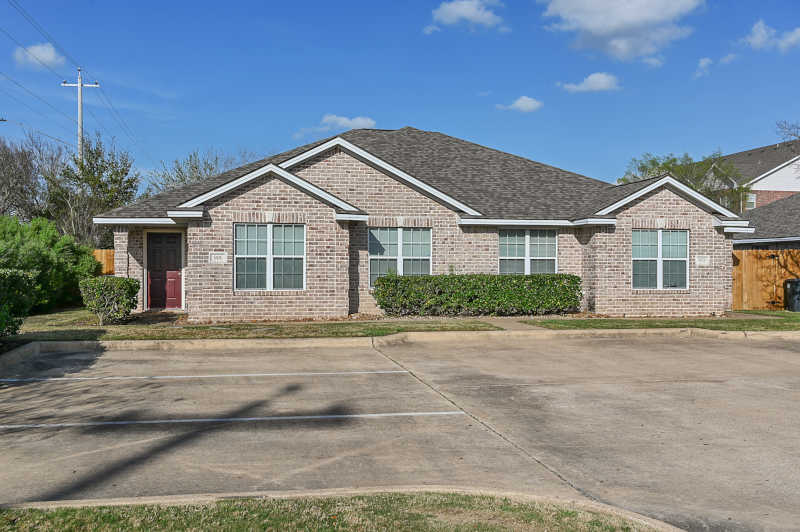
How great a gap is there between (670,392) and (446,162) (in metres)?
17.2

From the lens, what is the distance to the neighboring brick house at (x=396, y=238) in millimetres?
18922

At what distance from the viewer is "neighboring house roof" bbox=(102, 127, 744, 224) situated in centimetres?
2075

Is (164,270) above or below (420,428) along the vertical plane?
above

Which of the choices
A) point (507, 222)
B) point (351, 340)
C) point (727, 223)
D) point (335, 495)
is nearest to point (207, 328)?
point (351, 340)

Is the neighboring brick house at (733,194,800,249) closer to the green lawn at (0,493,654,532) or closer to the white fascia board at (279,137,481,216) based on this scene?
the white fascia board at (279,137,481,216)

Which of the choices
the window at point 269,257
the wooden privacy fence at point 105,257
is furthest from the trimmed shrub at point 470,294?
the wooden privacy fence at point 105,257

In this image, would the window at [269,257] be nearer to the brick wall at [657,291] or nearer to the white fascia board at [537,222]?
the white fascia board at [537,222]

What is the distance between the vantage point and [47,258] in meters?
22.4

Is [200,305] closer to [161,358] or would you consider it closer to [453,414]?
[161,358]

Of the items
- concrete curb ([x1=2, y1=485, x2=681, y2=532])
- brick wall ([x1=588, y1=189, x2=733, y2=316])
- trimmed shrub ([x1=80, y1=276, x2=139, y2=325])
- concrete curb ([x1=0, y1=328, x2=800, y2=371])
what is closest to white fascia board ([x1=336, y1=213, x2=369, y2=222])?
concrete curb ([x1=0, y1=328, x2=800, y2=371])

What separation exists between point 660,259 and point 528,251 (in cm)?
407

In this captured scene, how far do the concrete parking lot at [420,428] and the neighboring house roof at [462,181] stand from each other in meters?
8.55

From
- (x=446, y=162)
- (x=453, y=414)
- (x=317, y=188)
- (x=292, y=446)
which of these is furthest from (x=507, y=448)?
(x=446, y=162)

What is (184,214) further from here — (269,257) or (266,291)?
(266,291)
